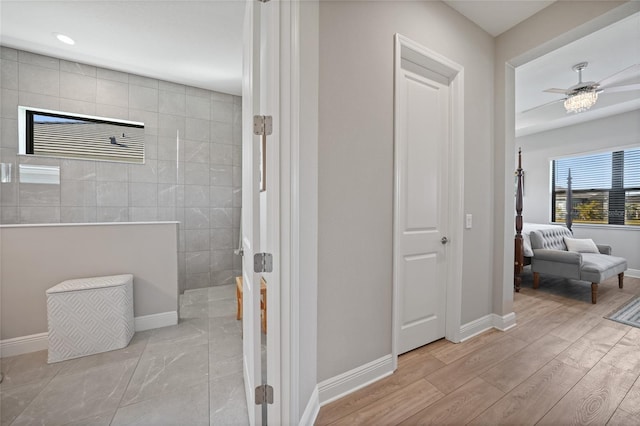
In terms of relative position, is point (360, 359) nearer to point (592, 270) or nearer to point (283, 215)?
point (283, 215)

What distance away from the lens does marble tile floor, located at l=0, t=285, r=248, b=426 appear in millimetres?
1399

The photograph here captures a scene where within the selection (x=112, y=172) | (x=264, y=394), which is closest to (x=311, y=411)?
(x=264, y=394)

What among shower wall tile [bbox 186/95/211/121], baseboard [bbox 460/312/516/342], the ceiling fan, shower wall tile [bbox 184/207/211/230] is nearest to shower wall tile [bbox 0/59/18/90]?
shower wall tile [bbox 186/95/211/121]

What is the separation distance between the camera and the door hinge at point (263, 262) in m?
1.14

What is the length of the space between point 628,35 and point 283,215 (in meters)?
3.95

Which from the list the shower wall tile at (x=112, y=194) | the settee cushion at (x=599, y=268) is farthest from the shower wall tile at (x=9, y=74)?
the settee cushion at (x=599, y=268)

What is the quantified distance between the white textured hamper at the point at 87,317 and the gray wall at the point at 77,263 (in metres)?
0.20

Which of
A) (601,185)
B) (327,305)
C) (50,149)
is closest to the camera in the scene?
(327,305)

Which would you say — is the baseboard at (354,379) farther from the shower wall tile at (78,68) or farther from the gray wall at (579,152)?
the gray wall at (579,152)

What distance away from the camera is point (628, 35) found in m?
2.48

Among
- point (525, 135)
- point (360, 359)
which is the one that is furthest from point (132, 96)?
point (525, 135)

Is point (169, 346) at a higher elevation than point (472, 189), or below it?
below

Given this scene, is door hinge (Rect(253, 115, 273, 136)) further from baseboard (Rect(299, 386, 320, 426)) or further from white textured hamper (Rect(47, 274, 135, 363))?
white textured hamper (Rect(47, 274, 135, 363))

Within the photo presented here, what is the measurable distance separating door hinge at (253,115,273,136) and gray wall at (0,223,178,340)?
6.32 feet
